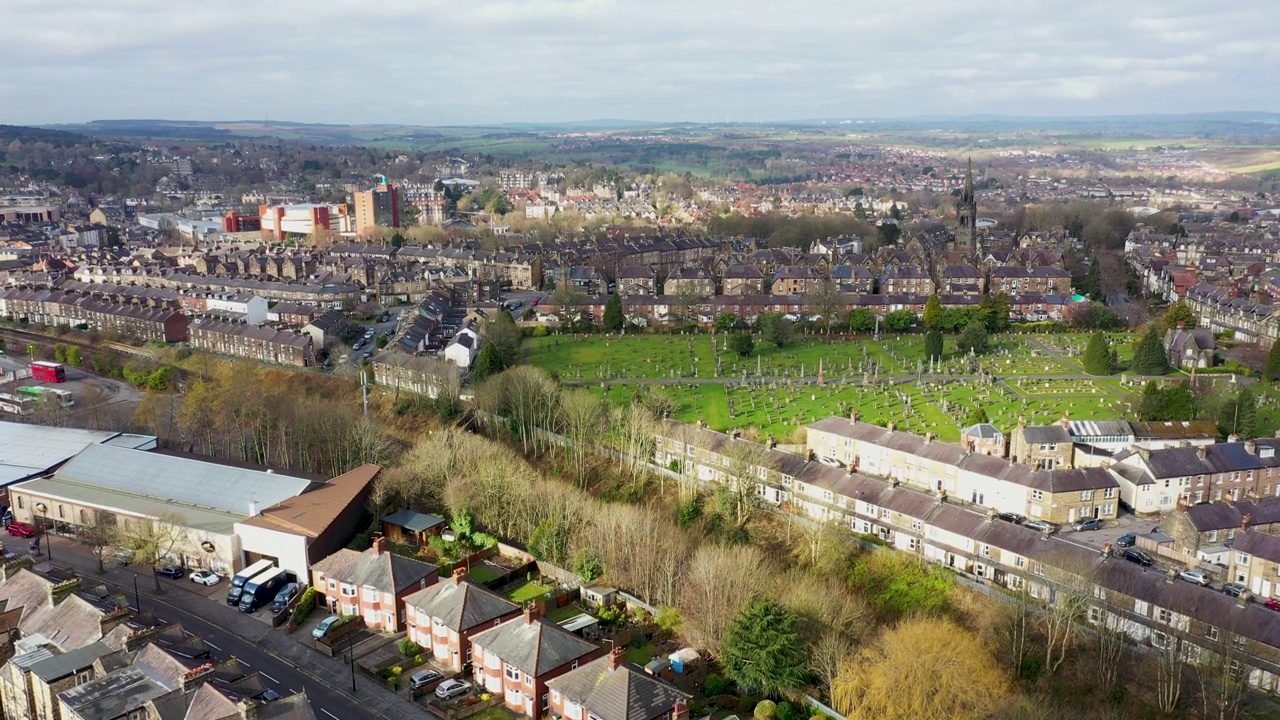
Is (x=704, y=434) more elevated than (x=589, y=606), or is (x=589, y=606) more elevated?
(x=704, y=434)

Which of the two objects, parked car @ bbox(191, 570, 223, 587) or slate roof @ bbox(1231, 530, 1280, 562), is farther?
parked car @ bbox(191, 570, 223, 587)

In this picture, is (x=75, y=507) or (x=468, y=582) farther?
(x=75, y=507)

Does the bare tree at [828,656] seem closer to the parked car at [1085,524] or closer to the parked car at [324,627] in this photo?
the parked car at [1085,524]

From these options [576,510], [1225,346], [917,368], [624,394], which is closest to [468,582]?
[576,510]

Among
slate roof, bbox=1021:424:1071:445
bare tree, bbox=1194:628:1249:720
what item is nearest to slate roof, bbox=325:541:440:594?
bare tree, bbox=1194:628:1249:720

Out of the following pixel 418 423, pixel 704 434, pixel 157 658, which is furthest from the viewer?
pixel 418 423

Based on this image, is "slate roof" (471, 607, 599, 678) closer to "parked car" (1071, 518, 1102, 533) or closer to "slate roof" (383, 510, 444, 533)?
"slate roof" (383, 510, 444, 533)

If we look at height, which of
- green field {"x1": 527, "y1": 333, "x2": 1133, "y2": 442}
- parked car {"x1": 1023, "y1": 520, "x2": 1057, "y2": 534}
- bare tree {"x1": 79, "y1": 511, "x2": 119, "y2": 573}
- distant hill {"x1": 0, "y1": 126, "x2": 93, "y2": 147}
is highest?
distant hill {"x1": 0, "y1": 126, "x2": 93, "y2": 147}

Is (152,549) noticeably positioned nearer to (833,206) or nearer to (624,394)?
(624,394)
